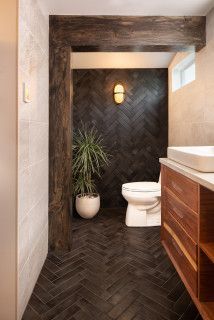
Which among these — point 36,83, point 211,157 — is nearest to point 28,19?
point 36,83

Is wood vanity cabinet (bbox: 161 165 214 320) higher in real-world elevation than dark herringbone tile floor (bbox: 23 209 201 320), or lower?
higher

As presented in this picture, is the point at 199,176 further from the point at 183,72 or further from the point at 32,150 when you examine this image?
the point at 183,72

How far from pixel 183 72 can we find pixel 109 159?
155cm

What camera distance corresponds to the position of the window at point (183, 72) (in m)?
3.00

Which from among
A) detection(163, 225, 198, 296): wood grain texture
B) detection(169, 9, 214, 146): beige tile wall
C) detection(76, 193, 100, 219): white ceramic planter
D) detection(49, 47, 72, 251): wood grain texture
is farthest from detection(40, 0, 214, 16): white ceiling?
detection(76, 193, 100, 219): white ceramic planter

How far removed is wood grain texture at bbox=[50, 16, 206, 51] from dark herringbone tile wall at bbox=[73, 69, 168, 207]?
49.9 inches

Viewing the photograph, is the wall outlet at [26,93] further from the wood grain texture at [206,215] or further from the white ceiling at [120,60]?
the white ceiling at [120,60]

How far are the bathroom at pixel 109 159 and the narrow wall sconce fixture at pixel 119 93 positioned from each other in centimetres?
2

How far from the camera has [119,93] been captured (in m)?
3.55

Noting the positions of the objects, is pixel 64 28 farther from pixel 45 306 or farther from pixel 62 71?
pixel 45 306

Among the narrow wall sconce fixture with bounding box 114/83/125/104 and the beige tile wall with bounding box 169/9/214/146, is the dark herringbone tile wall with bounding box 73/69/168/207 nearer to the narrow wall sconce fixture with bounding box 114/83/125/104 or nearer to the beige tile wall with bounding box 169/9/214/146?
the narrow wall sconce fixture with bounding box 114/83/125/104

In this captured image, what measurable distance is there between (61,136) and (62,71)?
23.5 inches

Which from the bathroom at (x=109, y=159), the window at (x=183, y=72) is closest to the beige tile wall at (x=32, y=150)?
the bathroom at (x=109, y=159)

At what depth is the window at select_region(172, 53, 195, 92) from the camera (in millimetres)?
2999
